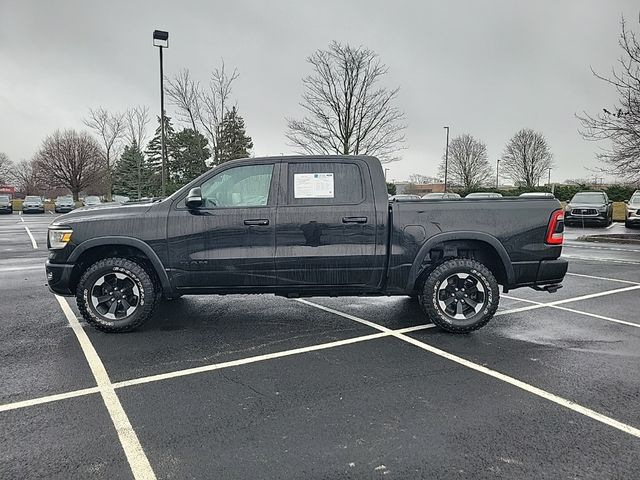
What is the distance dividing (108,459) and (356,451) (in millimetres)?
1444

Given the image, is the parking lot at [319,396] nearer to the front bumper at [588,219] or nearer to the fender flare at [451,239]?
the fender flare at [451,239]

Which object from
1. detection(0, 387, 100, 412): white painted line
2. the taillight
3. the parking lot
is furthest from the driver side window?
the taillight

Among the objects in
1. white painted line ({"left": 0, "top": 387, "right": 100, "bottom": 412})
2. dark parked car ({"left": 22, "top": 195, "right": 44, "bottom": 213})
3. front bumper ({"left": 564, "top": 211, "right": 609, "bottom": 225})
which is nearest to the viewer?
white painted line ({"left": 0, "top": 387, "right": 100, "bottom": 412})

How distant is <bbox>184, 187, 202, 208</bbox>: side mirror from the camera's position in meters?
4.79

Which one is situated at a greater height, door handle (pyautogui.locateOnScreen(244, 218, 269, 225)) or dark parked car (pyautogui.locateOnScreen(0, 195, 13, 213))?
dark parked car (pyautogui.locateOnScreen(0, 195, 13, 213))

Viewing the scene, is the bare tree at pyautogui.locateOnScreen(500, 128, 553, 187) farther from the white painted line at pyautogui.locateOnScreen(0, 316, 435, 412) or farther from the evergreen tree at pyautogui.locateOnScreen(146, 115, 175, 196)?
the white painted line at pyautogui.locateOnScreen(0, 316, 435, 412)

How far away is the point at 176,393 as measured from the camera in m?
3.54

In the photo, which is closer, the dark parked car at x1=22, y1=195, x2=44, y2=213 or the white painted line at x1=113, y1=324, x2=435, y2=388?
the white painted line at x1=113, y1=324, x2=435, y2=388

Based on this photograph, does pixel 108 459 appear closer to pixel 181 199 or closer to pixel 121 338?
pixel 121 338

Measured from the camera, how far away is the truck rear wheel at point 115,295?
493cm

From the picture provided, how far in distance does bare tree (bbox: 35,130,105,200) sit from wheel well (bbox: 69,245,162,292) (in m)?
53.4

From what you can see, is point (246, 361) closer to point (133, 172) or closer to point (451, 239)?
point (451, 239)

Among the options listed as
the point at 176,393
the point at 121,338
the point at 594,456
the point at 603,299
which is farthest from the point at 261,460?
the point at 603,299

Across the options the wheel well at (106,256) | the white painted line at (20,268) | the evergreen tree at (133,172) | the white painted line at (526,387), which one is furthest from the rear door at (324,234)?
the evergreen tree at (133,172)
